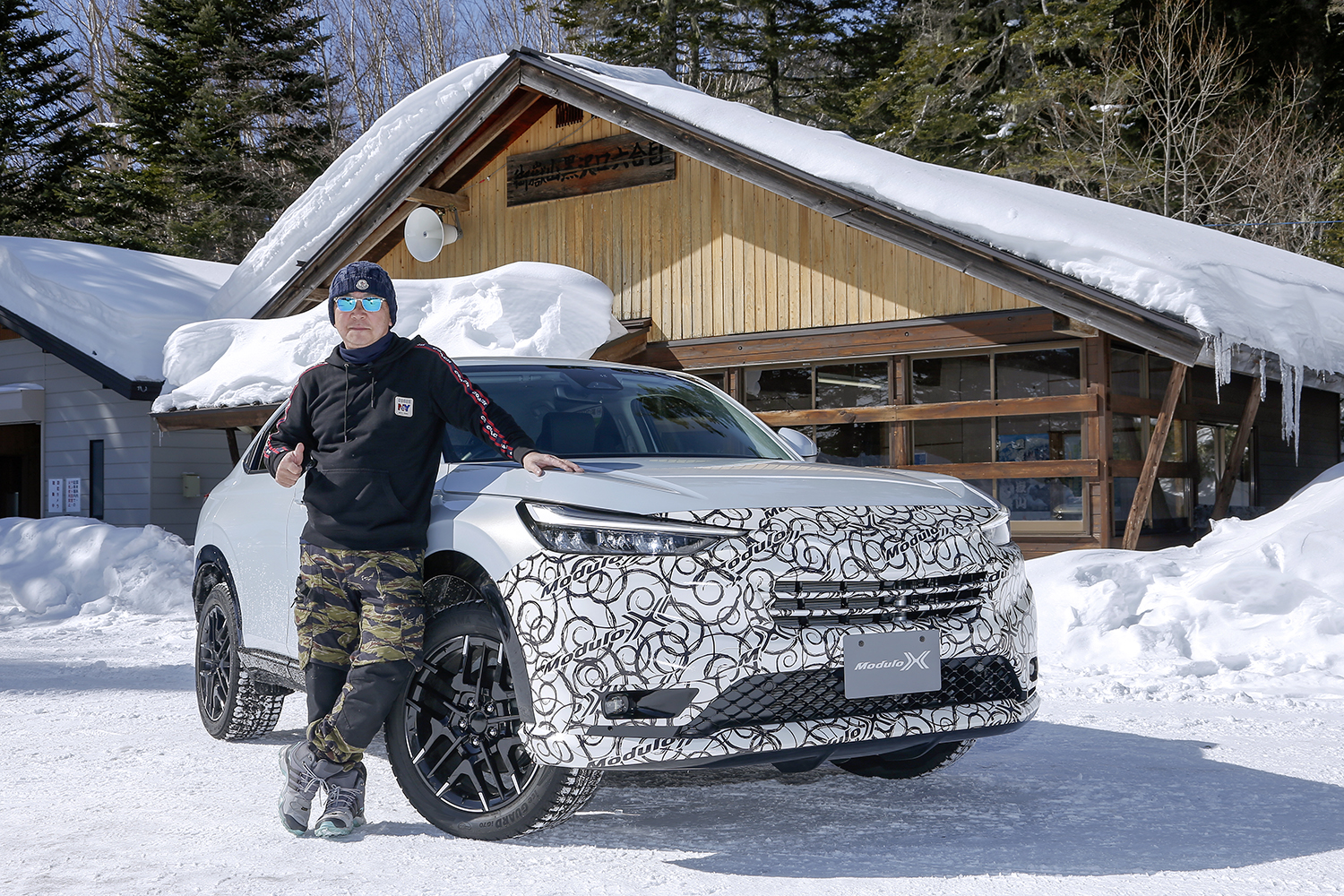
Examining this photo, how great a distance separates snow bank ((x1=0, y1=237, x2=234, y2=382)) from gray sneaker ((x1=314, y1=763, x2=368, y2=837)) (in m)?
14.3

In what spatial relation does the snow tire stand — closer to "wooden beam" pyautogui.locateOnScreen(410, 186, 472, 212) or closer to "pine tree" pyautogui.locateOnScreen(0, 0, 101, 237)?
"wooden beam" pyautogui.locateOnScreen(410, 186, 472, 212)

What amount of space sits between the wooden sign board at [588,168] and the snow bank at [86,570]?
6276mm

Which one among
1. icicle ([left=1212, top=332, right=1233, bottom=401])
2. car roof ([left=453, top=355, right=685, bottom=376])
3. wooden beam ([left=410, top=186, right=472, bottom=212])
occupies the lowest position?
car roof ([left=453, top=355, right=685, bottom=376])

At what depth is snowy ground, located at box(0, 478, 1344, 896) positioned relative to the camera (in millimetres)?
3584

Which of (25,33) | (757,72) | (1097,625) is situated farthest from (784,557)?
(25,33)

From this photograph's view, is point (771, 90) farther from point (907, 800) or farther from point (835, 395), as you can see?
point (907, 800)

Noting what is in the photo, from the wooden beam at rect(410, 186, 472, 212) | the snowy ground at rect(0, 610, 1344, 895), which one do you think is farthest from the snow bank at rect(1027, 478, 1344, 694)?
the wooden beam at rect(410, 186, 472, 212)

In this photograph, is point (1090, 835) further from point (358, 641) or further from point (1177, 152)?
point (1177, 152)

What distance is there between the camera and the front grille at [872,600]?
139 inches

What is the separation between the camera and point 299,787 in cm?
402

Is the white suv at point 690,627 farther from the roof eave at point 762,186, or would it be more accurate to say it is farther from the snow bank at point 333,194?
the snow bank at point 333,194

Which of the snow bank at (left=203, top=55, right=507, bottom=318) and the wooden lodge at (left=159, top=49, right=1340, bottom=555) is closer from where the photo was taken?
the wooden lodge at (left=159, top=49, right=1340, bottom=555)

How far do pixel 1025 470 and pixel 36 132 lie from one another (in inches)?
1358

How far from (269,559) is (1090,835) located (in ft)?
10.8
